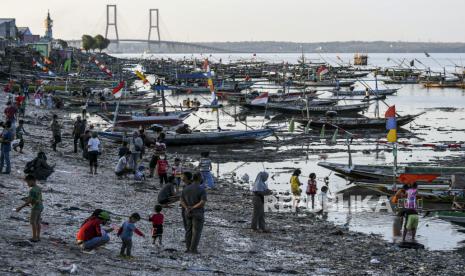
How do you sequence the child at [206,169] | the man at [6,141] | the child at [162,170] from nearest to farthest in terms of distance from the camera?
the man at [6,141], the child at [206,169], the child at [162,170]

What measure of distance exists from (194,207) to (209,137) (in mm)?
22330

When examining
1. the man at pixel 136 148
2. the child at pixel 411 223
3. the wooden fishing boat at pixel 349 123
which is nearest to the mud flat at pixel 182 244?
the child at pixel 411 223

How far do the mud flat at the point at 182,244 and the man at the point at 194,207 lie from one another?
342mm

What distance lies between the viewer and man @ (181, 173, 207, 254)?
45.3 feet

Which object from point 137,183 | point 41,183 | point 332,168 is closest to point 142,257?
point 41,183

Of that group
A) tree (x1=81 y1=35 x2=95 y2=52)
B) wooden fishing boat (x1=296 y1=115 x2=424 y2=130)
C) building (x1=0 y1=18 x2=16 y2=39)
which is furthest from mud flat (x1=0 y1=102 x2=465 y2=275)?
tree (x1=81 y1=35 x2=95 y2=52)

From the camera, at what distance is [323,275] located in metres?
13.9

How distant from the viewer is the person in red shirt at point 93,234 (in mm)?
13094

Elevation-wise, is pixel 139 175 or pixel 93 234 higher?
pixel 93 234


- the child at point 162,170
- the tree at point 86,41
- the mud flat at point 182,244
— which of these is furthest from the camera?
the tree at point 86,41

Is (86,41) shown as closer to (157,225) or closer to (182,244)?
(182,244)

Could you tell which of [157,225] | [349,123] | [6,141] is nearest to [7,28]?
[349,123]

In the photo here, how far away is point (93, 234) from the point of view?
13.2 m

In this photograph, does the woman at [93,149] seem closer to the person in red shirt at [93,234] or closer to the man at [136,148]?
the man at [136,148]
